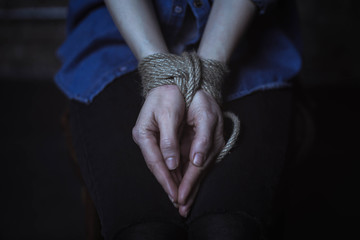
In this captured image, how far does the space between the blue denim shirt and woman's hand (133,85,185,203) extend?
147mm

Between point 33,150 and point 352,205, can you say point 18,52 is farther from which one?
point 352,205

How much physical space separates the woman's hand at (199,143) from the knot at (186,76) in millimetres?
12

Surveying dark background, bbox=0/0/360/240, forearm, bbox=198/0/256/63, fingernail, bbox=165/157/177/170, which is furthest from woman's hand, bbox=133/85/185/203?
dark background, bbox=0/0/360/240

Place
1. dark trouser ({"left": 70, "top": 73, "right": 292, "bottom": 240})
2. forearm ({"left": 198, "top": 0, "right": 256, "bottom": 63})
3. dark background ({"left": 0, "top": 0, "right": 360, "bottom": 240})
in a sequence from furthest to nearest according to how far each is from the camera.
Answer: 1. dark background ({"left": 0, "top": 0, "right": 360, "bottom": 240})
2. forearm ({"left": 198, "top": 0, "right": 256, "bottom": 63})
3. dark trouser ({"left": 70, "top": 73, "right": 292, "bottom": 240})

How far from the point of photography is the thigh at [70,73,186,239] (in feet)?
1.27

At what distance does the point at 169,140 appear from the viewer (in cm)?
38

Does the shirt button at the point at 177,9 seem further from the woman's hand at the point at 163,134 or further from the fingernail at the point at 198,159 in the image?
the fingernail at the point at 198,159

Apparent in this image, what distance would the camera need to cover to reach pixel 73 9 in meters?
0.62

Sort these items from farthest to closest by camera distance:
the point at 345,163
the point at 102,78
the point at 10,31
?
1. the point at 10,31
2. the point at 345,163
3. the point at 102,78

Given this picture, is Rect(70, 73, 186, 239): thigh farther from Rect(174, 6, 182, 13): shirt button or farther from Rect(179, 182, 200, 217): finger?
Rect(174, 6, 182, 13): shirt button

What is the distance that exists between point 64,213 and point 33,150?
48 centimetres

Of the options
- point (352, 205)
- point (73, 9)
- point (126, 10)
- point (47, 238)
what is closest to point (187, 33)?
point (126, 10)

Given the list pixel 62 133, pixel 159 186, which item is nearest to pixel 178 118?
pixel 159 186

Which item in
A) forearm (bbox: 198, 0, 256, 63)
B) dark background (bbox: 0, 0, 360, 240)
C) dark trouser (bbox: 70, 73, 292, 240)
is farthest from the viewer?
dark background (bbox: 0, 0, 360, 240)
